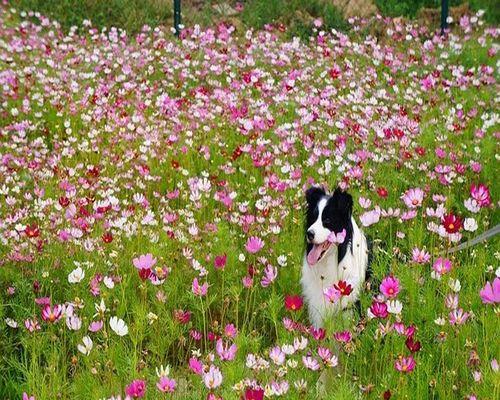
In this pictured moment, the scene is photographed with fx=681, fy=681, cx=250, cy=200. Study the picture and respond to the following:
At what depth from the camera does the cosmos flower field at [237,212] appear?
2707 millimetres

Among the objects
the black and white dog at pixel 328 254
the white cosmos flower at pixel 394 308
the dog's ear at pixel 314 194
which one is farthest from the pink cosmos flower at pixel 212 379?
the dog's ear at pixel 314 194

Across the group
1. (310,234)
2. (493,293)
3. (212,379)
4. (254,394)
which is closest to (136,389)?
(212,379)

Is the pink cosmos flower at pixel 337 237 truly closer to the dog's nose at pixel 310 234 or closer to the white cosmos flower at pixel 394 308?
the dog's nose at pixel 310 234

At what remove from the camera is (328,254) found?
11.3 ft

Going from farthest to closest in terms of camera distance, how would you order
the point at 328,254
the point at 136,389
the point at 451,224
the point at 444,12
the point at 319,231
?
1. the point at 444,12
2. the point at 328,254
3. the point at 319,231
4. the point at 451,224
5. the point at 136,389

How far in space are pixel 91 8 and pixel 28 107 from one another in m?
5.40

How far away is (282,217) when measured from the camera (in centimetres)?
445

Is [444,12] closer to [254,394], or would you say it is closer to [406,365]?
[406,365]

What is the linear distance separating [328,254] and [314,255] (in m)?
0.11

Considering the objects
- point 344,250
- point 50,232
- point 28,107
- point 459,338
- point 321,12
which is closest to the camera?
point 459,338

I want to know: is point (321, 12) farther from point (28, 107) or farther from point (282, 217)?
point (282, 217)

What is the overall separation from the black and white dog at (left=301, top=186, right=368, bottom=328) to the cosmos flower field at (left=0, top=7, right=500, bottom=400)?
0.12 metres

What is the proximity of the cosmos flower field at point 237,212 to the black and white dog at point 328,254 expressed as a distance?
0.39 feet

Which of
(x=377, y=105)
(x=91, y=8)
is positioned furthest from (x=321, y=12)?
(x=377, y=105)
